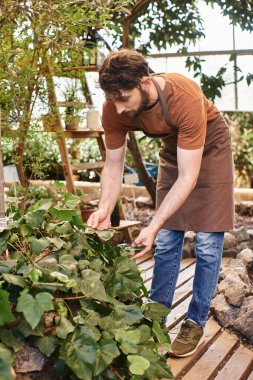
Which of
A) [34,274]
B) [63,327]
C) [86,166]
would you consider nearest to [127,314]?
[63,327]

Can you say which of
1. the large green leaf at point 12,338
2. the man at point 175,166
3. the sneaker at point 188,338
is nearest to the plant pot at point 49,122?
the man at point 175,166

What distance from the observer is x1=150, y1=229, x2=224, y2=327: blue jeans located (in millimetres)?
3008

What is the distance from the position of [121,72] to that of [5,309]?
103 cm

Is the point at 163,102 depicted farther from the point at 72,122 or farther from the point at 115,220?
the point at 115,220

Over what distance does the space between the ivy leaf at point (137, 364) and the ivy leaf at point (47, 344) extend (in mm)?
214

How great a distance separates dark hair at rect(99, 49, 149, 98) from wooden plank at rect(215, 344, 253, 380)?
1.26 meters

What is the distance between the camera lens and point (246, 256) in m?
4.68

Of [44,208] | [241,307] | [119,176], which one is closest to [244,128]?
[241,307]

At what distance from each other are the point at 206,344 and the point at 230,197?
71 centimetres

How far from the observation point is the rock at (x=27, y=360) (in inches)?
75.4

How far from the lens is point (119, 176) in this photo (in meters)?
2.94

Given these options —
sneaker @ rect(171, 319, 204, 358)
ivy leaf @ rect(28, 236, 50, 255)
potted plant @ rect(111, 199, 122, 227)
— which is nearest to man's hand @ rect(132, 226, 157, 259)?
ivy leaf @ rect(28, 236, 50, 255)

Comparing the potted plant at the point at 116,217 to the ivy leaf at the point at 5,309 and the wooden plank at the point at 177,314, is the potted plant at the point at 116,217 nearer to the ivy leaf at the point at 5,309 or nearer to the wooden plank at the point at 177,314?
the wooden plank at the point at 177,314

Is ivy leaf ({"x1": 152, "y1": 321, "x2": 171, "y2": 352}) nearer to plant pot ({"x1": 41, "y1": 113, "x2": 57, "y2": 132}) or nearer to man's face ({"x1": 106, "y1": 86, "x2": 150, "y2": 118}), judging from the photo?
man's face ({"x1": 106, "y1": 86, "x2": 150, "y2": 118})
